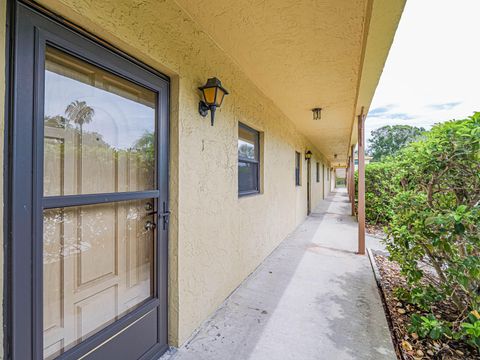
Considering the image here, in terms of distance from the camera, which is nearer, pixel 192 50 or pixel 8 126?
pixel 8 126

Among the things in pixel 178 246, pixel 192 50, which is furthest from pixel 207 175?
pixel 192 50

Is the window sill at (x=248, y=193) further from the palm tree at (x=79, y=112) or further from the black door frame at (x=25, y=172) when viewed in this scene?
the black door frame at (x=25, y=172)

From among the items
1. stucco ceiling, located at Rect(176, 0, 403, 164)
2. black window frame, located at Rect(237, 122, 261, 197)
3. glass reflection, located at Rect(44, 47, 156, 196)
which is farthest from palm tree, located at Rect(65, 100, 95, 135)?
black window frame, located at Rect(237, 122, 261, 197)

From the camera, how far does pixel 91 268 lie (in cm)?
149

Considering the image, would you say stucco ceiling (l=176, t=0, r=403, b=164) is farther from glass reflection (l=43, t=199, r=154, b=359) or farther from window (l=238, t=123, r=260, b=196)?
glass reflection (l=43, t=199, r=154, b=359)

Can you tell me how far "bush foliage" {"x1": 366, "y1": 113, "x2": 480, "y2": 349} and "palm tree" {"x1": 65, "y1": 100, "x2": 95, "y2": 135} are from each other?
108 inches

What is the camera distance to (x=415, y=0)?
194 cm

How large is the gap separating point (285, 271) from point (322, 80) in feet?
9.75

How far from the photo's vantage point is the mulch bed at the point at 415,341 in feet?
6.48

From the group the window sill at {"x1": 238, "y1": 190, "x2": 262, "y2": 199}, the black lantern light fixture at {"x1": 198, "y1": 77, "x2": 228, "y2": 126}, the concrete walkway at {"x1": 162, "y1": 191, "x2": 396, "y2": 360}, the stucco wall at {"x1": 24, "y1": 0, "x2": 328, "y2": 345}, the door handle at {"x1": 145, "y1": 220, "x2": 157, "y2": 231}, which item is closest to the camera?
the stucco wall at {"x1": 24, "y1": 0, "x2": 328, "y2": 345}

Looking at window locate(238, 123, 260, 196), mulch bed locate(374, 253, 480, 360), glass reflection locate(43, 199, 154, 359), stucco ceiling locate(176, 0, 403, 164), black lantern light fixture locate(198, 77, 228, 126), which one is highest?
stucco ceiling locate(176, 0, 403, 164)

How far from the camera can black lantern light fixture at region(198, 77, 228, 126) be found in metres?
2.20

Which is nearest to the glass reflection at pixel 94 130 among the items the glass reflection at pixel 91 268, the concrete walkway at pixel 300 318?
the glass reflection at pixel 91 268

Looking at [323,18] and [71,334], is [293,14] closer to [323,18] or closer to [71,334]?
[323,18]
